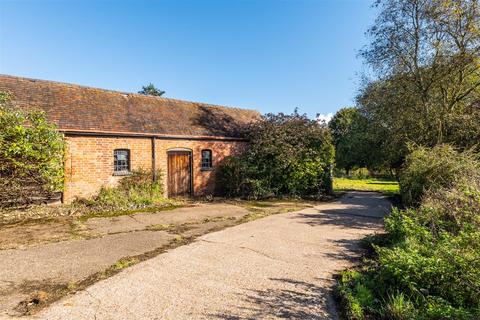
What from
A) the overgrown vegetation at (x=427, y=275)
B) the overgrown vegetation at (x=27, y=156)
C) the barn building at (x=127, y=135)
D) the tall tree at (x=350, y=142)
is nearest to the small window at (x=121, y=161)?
the barn building at (x=127, y=135)

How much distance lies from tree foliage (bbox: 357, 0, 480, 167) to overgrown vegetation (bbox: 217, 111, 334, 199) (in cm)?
375

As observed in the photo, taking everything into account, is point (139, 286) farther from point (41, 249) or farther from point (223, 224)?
point (223, 224)

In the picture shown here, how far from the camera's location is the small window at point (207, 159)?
14.4m

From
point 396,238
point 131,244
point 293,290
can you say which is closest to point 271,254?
point 293,290

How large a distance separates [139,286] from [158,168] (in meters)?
9.00

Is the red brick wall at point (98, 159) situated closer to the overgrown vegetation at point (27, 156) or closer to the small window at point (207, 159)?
the overgrown vegetation at point (27, 156)

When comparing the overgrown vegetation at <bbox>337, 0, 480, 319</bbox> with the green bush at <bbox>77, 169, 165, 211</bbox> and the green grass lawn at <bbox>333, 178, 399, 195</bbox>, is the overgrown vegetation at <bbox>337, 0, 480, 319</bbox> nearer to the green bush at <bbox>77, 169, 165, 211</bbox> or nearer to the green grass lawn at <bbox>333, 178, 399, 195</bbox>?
the green grass lawn at <bbox>333, 178, 399, 195</bbox>

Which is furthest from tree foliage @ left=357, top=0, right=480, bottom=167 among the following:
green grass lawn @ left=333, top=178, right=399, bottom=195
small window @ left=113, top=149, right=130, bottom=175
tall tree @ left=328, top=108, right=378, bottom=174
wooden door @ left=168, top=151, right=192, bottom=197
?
small window @ left=113, top=149, right=130, bottom=175

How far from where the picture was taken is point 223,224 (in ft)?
26.4

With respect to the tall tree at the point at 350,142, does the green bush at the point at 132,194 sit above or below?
below

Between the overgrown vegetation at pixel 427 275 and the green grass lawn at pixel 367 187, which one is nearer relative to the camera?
the overgrown vegetation at pixel 427 275

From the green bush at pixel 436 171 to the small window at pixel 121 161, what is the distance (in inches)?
422

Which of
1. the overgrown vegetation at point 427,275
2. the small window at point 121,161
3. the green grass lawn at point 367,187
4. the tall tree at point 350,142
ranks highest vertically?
the tall tree at point 350,142

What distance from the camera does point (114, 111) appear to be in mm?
12594
